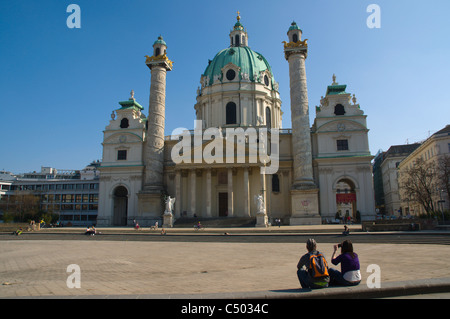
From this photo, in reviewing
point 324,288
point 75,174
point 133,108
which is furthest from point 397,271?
point 75,174

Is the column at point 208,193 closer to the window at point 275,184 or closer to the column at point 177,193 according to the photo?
the column at point 177,193

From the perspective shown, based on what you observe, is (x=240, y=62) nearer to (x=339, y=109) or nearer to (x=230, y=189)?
(x=339, y=109)

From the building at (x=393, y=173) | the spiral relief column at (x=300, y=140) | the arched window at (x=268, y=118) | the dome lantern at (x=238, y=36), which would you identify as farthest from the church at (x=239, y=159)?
the building at (x=393, y=173)

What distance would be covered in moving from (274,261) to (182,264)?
9.85 ft

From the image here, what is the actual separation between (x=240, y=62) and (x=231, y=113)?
873cm

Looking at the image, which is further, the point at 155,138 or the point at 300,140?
the point at 155,138

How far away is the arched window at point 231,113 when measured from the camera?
51213mm

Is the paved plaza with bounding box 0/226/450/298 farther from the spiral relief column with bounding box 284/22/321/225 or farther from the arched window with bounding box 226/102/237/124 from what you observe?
the arched window with bounding box 226/102/237/124

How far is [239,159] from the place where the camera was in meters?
40.9

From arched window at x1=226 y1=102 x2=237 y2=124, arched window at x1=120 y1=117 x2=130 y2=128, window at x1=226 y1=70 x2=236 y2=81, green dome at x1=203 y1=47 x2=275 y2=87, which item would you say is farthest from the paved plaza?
green dome at x1=203 y1=47 x2=275 y2=87

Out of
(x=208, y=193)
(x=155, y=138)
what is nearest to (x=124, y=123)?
(x=155, y=138)

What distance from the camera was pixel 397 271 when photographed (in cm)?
830

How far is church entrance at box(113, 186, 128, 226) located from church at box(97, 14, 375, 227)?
5.8 inches
